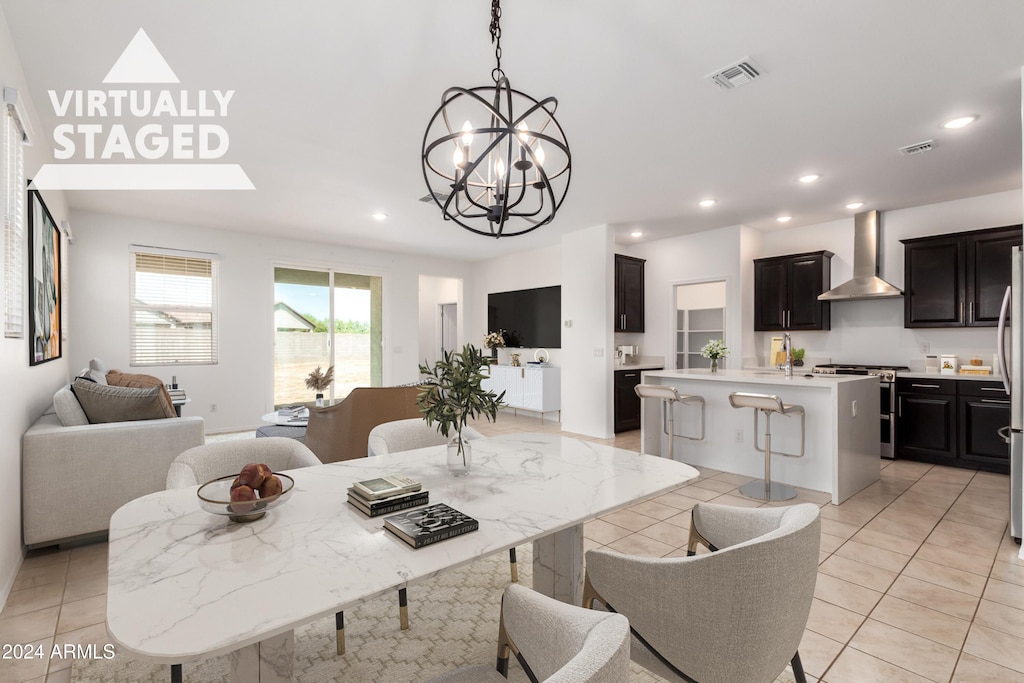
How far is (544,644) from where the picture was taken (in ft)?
3.07

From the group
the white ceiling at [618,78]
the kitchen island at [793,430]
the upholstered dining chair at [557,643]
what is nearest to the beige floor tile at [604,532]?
the kitchen island at [793,430]

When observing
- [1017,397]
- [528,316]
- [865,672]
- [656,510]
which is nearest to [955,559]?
[1017,397]

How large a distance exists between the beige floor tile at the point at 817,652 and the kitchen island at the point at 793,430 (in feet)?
6.42

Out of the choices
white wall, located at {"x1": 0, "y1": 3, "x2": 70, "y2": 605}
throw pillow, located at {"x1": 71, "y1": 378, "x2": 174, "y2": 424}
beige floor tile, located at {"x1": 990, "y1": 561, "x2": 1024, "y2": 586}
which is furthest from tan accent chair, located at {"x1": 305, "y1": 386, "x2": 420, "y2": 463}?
beige floor tile, located at {"x1": 990, "y1": 561, "x2": 1024, "y2": 586}

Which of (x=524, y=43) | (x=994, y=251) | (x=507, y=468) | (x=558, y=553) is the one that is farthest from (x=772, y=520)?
(x=994, y=251)

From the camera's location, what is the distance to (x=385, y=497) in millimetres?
1383

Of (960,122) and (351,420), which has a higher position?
(960,122)

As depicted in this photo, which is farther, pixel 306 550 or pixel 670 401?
pixel 670 401

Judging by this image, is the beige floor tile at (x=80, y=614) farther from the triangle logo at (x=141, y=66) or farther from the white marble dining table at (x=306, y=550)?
the triangle logo at (x=141, y=66)

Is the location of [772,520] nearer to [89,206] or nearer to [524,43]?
[524,43]

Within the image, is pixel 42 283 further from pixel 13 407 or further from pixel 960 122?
pixel 960 122

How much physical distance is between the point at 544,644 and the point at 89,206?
21.5 ft

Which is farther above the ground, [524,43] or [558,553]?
[524,43]

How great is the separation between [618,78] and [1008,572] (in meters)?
3.29
